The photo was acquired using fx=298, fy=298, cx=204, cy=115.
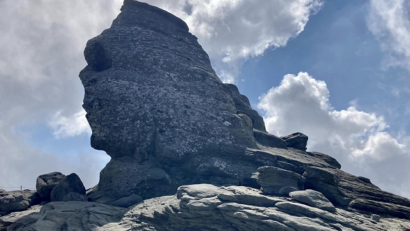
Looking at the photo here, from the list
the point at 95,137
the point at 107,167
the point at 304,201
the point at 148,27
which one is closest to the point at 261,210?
Result: the point at 304,201

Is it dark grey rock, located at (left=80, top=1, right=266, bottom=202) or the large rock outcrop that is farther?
dark grey rock, located at (left=80, top=1, right=266, bottom=202)

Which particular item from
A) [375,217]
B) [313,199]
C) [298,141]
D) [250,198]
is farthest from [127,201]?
[298,141]

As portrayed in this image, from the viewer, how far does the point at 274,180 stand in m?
22.6

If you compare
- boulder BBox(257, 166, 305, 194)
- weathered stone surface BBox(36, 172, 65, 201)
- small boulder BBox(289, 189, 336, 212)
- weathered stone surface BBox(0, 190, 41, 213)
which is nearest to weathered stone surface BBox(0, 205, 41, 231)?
weathered stone surface BBox(0, 190, 41, 213)

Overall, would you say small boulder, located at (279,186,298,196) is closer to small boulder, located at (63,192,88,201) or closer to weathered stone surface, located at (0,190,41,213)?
small boulder, located at (63,192,88,201)

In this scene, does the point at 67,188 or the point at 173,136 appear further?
the point at 173,136

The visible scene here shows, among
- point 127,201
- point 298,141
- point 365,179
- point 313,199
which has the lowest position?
point 127,201

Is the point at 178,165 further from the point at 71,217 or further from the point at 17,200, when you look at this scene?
the point at 17,200

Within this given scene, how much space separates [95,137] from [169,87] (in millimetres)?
8862

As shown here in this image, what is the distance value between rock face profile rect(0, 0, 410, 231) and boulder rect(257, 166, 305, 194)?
3.1 inches

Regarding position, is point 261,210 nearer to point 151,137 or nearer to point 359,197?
point 359,197

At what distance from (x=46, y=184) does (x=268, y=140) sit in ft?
76.5

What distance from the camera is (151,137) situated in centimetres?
2839

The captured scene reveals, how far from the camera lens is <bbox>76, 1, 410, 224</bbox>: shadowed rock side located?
82.3 ft
